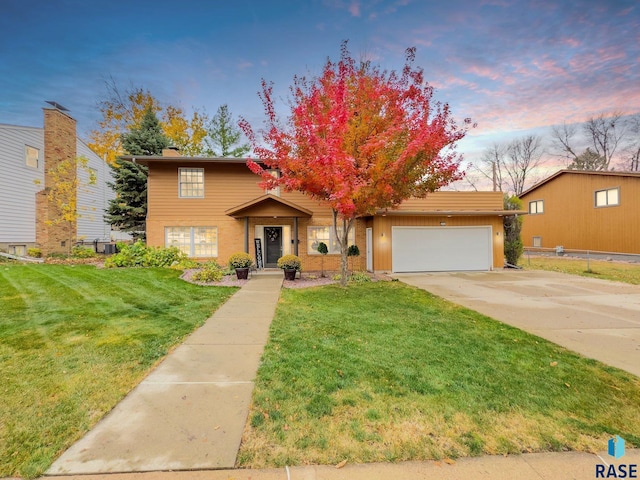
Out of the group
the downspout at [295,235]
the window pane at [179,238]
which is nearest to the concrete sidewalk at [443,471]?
the downspout at [295,235]

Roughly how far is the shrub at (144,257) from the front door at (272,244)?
3.89 m

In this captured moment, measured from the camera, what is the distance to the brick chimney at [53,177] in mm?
16922

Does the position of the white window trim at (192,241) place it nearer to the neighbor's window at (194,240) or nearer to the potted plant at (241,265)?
the neighbor's window at (194,240)

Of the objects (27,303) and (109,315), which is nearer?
(109,315)

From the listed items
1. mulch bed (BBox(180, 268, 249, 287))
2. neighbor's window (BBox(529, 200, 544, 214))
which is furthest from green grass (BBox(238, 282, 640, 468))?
neighbor's window (BBox(529, 200, 544, 214))

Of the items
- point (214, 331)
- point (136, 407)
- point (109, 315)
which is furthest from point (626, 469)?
point (109, 315)

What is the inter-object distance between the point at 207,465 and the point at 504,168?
44.0 metres

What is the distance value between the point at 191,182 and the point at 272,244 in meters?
5.04

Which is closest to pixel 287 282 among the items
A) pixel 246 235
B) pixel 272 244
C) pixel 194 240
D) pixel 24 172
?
pixel 246 235

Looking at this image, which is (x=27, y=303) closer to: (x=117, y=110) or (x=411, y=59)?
(x=411, y=59)

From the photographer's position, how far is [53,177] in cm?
1672

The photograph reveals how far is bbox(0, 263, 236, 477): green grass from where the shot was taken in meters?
2.48

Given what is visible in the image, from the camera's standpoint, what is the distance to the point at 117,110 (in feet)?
83.3

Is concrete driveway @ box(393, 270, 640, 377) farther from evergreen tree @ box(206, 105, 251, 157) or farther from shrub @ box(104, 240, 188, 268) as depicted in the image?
evergreen tree @ box(206, 105, 251, 157)
